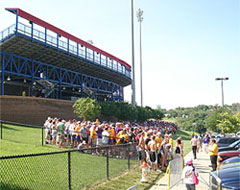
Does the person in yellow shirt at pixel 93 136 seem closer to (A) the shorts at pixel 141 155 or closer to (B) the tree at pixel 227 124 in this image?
(A) the shorts at pixel 141 155

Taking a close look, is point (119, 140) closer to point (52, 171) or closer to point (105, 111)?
point (52, 171)

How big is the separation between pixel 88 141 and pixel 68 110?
2373cm

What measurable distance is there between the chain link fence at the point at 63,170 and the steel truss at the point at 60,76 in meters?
24.2

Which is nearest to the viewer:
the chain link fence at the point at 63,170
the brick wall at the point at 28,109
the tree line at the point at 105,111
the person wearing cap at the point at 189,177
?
the person wearing cap at the point at 189,177

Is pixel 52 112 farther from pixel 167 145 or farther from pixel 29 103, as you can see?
pixel 167 145

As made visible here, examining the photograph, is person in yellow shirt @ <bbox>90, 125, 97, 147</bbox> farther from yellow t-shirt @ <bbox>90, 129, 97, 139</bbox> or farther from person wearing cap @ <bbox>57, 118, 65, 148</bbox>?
person wearing cap @ <bbox>57, 118, 65, 148</bbox>

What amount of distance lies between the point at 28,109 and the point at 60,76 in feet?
38.3

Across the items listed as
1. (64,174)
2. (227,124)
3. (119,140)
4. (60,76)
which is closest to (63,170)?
(64,174)

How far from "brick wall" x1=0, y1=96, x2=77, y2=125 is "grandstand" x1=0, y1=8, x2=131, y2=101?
248 centimetres

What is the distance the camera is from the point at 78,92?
168 ft

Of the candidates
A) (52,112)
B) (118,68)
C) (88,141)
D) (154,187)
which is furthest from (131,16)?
(154,187)

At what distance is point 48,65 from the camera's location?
38.1m

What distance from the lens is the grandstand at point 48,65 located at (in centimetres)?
3092

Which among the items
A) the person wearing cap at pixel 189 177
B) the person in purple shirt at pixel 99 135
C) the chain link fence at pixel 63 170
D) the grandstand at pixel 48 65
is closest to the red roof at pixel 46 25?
the grandstand at pixel 48 65
